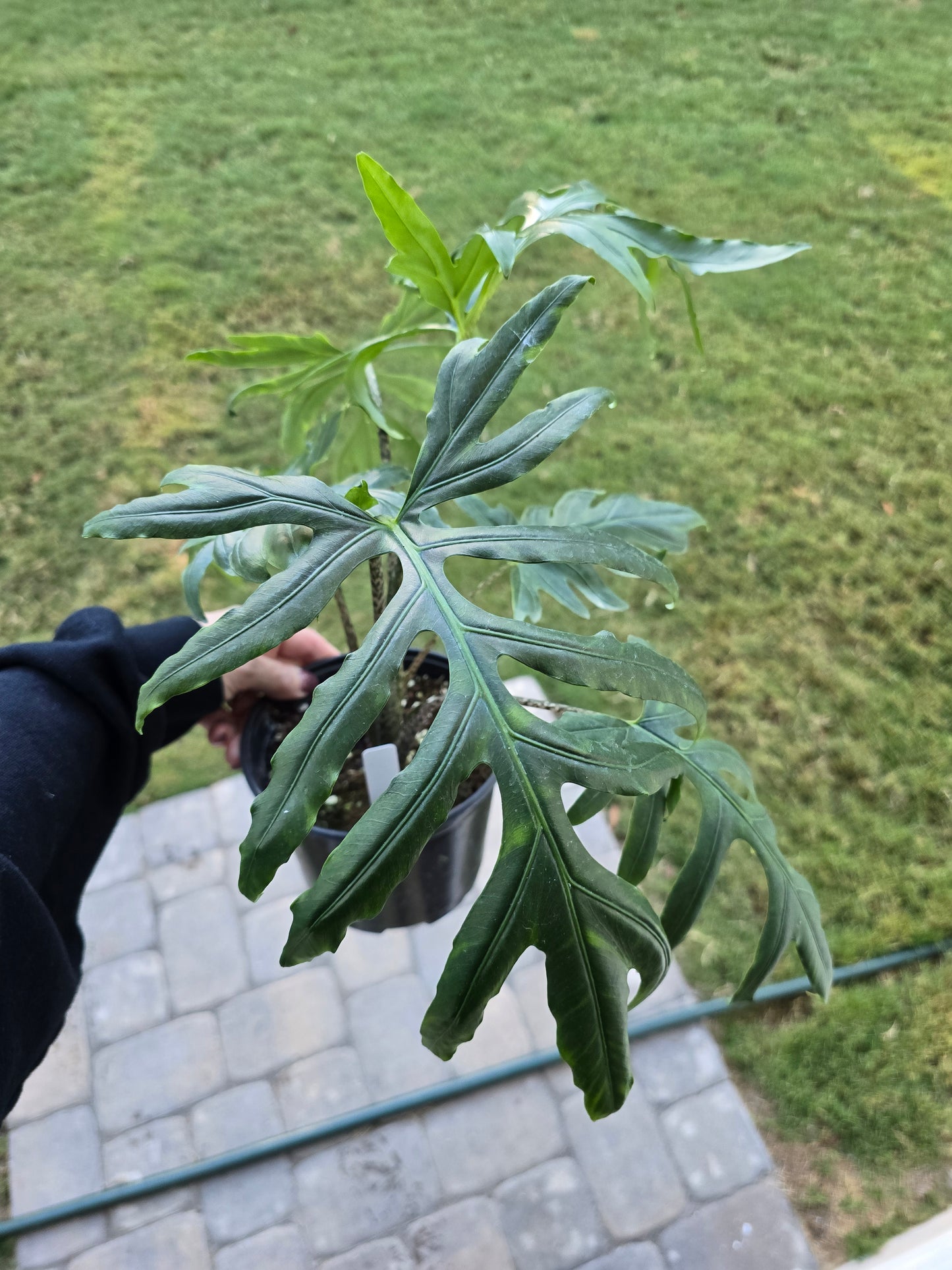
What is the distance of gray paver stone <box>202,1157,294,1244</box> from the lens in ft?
4.89

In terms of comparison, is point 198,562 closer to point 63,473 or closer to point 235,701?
point 235,701

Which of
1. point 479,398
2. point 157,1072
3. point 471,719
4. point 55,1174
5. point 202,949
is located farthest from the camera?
point 202,949

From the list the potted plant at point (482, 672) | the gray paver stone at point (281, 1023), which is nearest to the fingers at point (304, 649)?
the potted plant at point (482, 672)

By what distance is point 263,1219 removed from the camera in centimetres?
149

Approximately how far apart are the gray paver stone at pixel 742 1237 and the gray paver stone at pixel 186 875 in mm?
1110

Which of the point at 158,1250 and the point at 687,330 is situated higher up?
the point at 687,330

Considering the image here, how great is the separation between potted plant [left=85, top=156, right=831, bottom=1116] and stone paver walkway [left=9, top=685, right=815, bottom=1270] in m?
0.79

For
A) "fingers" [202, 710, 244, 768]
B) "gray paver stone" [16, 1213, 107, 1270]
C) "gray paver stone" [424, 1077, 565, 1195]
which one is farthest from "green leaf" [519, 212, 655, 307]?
"gray paver stone" [16, 1213, 107, 1270]

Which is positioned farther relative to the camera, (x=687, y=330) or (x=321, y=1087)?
(x=687, y=330)

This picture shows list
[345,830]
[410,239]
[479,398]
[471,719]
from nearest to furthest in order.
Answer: [471,719] < [479,398] < [410,239] < [345,830]

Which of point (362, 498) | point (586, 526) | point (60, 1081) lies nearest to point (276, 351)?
point (362, 498)

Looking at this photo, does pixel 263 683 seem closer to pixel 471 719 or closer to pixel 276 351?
pixel 276 351

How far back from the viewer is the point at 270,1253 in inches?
57.6

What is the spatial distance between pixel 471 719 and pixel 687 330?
253 cm
